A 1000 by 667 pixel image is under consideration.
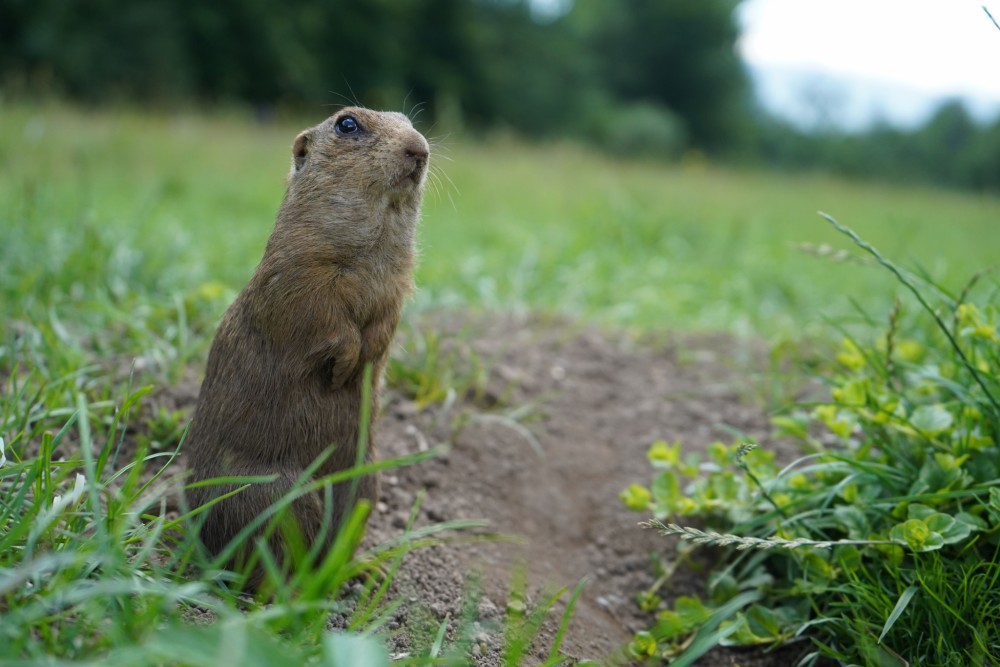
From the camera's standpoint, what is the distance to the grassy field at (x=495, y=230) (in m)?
4.12

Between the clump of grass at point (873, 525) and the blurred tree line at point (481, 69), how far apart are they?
7763 millimetres

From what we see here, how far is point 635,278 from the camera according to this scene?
5832 millimetres

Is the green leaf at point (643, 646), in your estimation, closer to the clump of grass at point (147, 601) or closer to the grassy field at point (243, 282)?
the grassy field at point (243, 282)

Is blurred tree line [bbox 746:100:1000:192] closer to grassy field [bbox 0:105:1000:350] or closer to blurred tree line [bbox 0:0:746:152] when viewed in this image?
blurred tree line [bbox 0:0:746:152]

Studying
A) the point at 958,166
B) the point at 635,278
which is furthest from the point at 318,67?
the point at 635,278

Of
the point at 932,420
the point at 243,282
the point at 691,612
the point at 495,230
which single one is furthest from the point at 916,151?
the point at 691,612

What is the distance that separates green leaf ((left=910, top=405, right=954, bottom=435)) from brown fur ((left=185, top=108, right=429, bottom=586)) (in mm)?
1319

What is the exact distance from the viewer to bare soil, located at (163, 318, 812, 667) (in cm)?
210

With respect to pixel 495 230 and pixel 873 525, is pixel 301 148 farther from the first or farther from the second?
pixel 495 230

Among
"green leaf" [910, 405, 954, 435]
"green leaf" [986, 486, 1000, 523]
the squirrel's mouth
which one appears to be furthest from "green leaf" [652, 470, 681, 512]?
the squirrel's mouth

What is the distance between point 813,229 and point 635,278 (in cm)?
449

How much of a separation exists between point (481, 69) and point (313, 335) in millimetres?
27985

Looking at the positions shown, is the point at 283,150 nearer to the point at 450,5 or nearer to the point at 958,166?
the point at 958,166

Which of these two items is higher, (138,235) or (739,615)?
(138,235)
